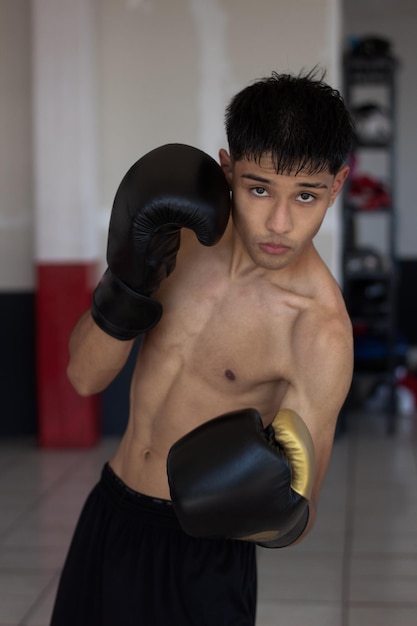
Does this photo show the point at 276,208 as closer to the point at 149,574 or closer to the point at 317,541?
the point at 149,574

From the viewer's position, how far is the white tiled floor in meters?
2.82

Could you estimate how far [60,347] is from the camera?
4.78 metres

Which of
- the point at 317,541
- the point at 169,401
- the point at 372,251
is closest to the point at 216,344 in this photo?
the point at 169,401

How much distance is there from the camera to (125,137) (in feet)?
15.8

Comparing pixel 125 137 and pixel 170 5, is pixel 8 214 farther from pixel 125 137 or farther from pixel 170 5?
pixel 170 5

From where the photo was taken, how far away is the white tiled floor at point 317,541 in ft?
9.25

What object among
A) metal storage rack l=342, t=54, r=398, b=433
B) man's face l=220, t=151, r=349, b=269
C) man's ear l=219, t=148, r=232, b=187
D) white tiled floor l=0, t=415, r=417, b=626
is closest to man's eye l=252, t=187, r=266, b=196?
man's face l=220, t=151, r=349, b=269

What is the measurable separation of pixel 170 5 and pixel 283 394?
11.4ft

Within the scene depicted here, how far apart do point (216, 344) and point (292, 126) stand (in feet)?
1.28

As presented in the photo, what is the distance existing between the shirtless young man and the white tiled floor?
1189 millimetres

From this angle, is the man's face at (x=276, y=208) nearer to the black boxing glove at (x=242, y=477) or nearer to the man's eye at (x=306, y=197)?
the man's eye at (x=306, y=197)

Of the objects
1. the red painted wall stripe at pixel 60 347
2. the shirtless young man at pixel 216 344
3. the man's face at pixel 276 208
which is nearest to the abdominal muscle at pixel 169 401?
the shirtless young man at pixel 216 344

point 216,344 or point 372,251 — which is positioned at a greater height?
point 216,344

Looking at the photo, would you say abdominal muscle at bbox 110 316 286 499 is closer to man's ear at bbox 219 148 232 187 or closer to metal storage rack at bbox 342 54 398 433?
man's ear at bbox 219 148 232 187
